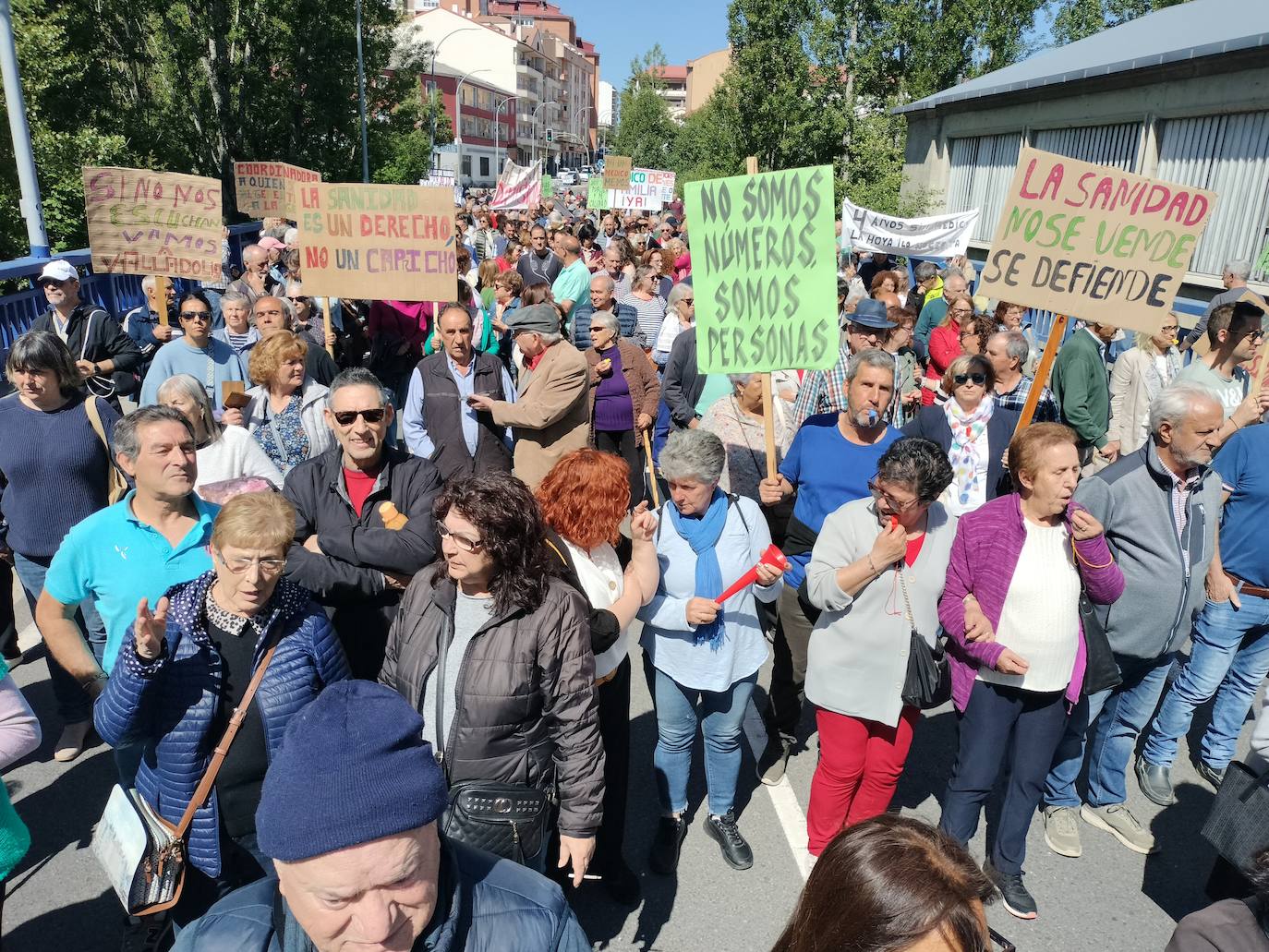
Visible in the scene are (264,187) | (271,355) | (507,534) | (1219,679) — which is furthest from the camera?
(264,187)

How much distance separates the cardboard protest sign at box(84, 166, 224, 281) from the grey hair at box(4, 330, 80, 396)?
2918mm

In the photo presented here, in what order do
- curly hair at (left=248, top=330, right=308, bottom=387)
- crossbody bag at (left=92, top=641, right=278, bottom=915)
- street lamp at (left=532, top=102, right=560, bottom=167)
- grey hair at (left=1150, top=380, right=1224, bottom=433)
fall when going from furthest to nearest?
street lamp at (left=532, top=102, right=560, bottom=167) < curly hair at (left=248, top=330, right=308, bottom=387) < grey hair at (left=1150, top=380, right=1224, bottom=433) < crossbody bag at (left=92, top=641, right=278, bottom=915)

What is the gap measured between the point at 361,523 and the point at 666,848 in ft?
5.92

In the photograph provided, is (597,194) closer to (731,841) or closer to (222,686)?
(731,841)

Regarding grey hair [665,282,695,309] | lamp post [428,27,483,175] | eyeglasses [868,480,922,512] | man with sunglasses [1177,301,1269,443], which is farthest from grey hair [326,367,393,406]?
lamp post [428,27,483,175]

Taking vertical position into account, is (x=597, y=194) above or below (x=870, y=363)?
above

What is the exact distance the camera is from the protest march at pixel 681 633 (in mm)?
1702

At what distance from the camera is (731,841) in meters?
3.75

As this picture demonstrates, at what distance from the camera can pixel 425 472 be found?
3676mm

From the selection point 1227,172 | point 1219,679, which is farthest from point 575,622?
point 1227,172

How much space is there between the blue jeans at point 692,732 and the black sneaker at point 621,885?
33cm

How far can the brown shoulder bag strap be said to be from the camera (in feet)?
8.40

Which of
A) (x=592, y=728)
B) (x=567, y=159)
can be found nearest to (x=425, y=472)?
(x=592, y=728)

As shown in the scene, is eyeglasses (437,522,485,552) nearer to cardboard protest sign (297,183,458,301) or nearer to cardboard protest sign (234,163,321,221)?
cardboard protest sign (297,183,458,301)
